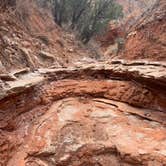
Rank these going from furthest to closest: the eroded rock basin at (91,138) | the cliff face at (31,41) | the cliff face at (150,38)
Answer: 1. the cliff face at (31,41)
2. the cliff face at (150,38)
3. the eroded rock basin at (91,138)

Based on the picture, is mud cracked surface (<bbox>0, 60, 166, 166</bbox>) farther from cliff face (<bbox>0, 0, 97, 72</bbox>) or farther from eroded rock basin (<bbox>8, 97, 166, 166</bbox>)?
cliff face (<bbox>0, 0, 97, 72</bbox>)

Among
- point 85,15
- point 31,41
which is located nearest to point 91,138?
point 31,41

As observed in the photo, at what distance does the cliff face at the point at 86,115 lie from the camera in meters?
4.02

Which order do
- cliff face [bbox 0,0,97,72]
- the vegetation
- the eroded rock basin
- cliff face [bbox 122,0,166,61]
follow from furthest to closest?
the vegetation < cliff face [bbox 0,0,97,72] < cliff face [bbox 122,0,166,61] < the eroded rock basin

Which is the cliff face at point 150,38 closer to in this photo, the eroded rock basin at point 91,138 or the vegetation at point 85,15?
the eroded rock basin at point 91,138

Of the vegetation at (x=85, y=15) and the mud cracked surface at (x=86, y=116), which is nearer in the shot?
the mud cracked surface at (x=86, y=116)

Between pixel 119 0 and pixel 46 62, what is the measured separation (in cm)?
1690

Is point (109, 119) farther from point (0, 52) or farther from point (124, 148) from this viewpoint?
point (0, 52)

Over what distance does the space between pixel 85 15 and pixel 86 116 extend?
11.9 meters

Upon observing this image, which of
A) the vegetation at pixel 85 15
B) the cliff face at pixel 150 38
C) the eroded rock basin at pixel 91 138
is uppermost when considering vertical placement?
the cliff face at pixel 150 38

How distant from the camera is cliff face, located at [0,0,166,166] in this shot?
13.2ft

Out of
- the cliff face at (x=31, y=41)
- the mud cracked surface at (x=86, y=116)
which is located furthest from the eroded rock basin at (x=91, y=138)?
the cliff face at (x=31, y=41)

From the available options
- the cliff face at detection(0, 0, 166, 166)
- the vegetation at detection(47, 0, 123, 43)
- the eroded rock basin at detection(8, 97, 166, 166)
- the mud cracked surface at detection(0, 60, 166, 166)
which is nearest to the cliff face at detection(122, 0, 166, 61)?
the cliff face at detection(0, 0, 166, 166)

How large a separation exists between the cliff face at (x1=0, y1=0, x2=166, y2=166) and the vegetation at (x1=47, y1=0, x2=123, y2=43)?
32.6 ft
